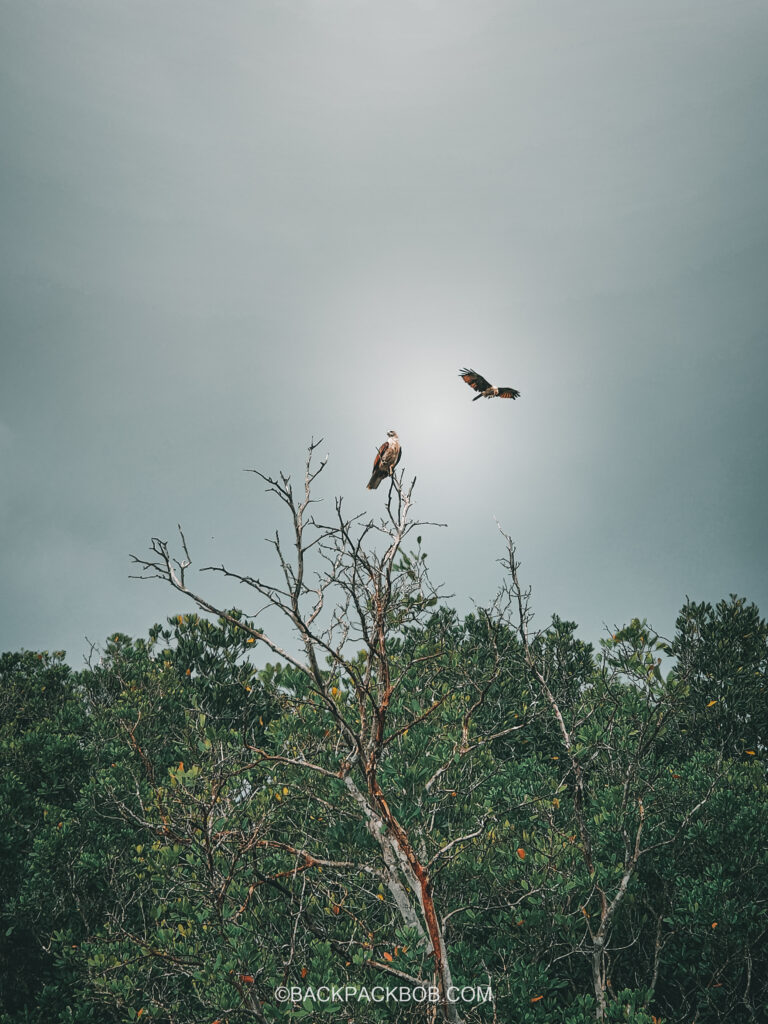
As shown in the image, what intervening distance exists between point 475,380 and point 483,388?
159 millimetres

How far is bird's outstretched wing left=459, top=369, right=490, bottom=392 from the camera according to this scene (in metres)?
9.54

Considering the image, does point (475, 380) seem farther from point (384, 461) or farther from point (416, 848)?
point (416, 848)

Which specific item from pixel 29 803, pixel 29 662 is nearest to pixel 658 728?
pixel 29 803

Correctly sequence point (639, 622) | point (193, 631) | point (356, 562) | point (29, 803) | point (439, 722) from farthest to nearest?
point (193, 631) < point (639, 622) < point (29, 803) < point (439, 722) < point (356, 562)

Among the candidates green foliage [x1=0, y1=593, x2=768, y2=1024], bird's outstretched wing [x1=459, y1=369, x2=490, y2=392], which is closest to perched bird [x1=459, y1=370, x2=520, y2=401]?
bird's outstretched wing [x1=459, y1=369, x2=490, y2=392]

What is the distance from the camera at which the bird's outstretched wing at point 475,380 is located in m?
9.54

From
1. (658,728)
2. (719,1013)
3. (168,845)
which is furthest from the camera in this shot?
(168,845)

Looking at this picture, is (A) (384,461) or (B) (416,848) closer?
(B) (416,848)

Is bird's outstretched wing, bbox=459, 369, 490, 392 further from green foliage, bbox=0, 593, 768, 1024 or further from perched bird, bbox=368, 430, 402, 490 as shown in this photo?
green foliage, bbox=0, 593, 768, 1024

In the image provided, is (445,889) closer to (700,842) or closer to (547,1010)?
(547,1010)

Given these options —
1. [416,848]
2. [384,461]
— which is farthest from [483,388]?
[416,848]

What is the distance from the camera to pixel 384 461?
9250 mm

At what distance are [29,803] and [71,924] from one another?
111 inches

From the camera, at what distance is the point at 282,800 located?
10.6 m
